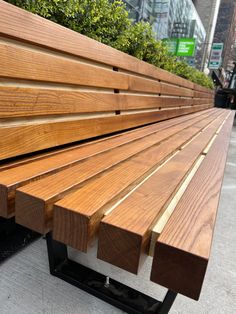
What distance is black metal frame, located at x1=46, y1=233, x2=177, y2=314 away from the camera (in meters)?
1.10

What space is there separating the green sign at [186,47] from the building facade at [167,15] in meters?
0.46

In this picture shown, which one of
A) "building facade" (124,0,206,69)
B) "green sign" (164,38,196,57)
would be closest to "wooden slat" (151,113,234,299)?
"building facade" (124,0,206,69)

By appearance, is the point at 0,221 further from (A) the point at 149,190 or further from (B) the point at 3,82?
(A) the point at 149,190

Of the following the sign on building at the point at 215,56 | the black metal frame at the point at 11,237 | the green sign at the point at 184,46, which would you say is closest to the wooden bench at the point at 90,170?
the black metal frame at the point at 11,237

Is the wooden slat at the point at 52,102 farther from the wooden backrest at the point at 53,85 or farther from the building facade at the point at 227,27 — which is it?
the building facade at the point at 227,27

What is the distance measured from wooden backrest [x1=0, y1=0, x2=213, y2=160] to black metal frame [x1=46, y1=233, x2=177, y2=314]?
498mm

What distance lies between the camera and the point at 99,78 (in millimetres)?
1702

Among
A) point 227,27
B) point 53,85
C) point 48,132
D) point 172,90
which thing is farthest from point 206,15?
point 48,132

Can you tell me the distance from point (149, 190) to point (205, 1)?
38.6 meters

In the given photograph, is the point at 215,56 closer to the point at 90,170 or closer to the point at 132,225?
the point at 90,170

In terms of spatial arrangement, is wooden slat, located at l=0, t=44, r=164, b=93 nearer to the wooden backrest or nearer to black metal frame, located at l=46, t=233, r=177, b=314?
the wooden backrest

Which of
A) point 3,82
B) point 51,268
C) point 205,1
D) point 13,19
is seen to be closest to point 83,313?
point 51,268

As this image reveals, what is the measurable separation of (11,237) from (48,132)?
2.03ft

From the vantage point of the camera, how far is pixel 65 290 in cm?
119
